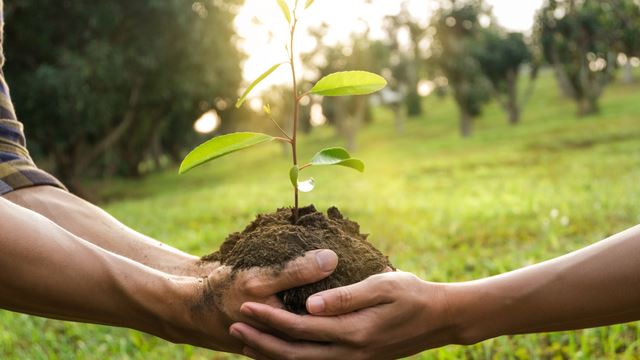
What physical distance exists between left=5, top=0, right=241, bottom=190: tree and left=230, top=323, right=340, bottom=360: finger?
11.0 metres

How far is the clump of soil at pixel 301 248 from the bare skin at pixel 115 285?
3 centimetres

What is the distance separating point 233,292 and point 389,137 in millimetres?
29141

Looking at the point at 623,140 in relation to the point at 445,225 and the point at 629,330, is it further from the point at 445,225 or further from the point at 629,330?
the point at 629,330

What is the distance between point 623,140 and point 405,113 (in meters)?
23.3

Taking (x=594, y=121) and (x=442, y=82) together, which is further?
(x=442, y=82)

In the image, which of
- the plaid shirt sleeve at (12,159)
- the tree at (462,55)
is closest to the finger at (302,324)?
the plaid shirt sleeve at (12,159)

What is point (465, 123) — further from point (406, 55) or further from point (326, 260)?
point (326, 260)

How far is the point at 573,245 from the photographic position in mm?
4254

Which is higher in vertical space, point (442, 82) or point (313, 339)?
point (442, 82)

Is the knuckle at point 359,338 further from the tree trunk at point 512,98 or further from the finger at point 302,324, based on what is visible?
the tree trunk at point 512,98

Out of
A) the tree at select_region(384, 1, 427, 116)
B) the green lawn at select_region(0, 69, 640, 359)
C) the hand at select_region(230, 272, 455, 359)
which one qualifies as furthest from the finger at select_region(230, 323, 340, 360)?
the tree at select_region(384, 1, 427, 116)

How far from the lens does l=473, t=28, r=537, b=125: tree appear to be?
81.9 feet

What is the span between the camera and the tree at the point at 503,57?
24953 mm

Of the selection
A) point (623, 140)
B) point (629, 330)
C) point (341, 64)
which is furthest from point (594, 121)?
point (629, 330)
